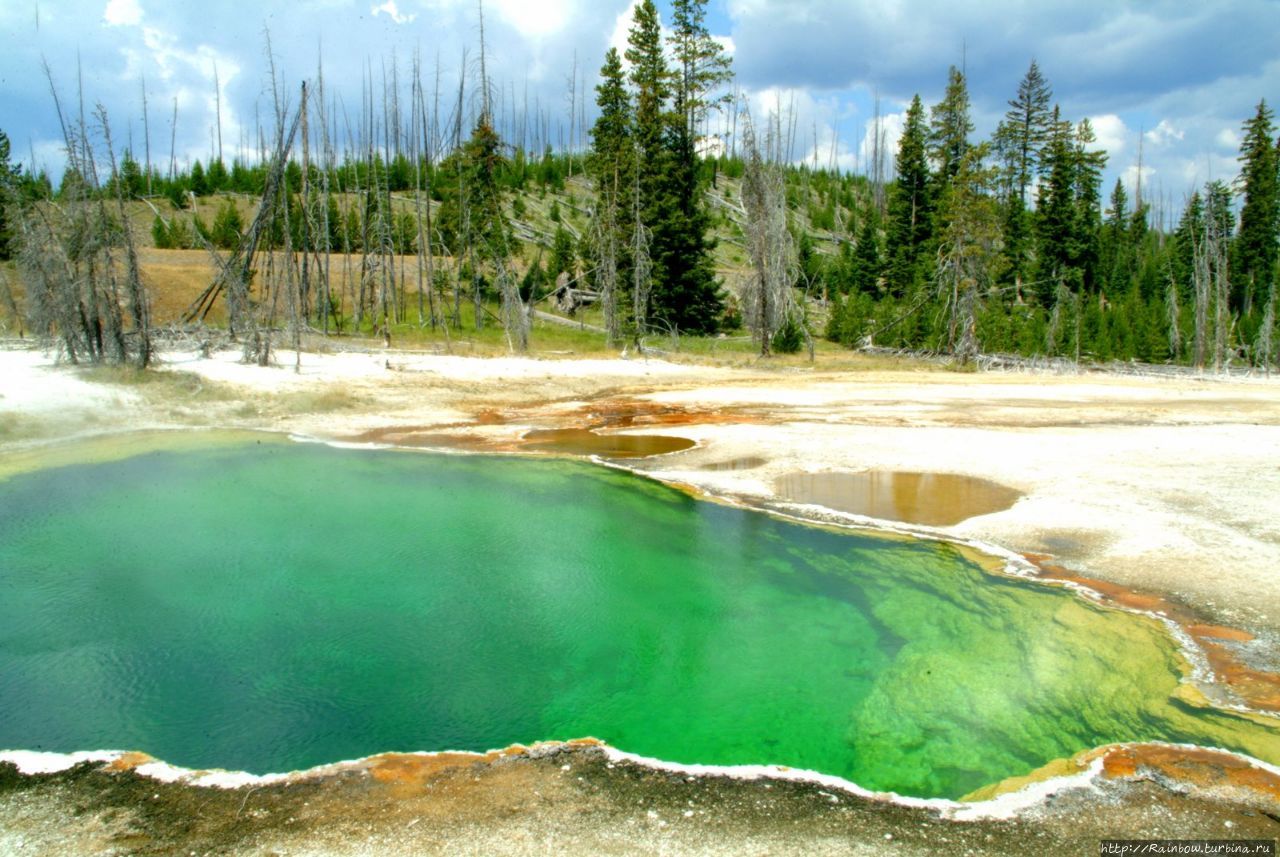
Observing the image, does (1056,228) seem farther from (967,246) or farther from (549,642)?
(549,642)

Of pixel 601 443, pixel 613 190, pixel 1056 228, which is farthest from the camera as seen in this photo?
pixel 1056 228

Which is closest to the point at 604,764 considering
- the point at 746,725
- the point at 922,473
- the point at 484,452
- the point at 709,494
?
the point at 746,725

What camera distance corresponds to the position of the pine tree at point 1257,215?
44.7 m

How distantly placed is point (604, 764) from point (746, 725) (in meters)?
1.32

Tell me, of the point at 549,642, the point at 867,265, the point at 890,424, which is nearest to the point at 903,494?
the point at 890,424

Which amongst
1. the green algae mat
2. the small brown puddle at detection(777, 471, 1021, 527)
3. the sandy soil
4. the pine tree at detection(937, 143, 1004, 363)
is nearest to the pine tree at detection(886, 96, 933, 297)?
the pine tree at detection(937, 143, 1004, 363)

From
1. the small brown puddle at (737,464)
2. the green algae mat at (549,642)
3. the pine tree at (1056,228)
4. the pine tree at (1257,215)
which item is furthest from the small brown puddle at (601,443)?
the pine tree at (1257,215)

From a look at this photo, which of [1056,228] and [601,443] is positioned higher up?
[1056,228]

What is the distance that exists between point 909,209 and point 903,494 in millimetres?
39280

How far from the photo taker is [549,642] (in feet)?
25.2

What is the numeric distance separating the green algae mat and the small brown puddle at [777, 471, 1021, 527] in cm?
105

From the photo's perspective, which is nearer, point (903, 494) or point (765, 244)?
point (903, 494)

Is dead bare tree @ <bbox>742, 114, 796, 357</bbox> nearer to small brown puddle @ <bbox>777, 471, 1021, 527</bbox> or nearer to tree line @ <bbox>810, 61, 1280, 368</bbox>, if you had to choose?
tree line @ <bbox>810, 61, 1280, 368</bbox>

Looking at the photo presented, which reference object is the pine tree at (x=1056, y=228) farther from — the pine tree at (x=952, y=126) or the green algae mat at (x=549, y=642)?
the green algae mat at (x=549, y=642)
